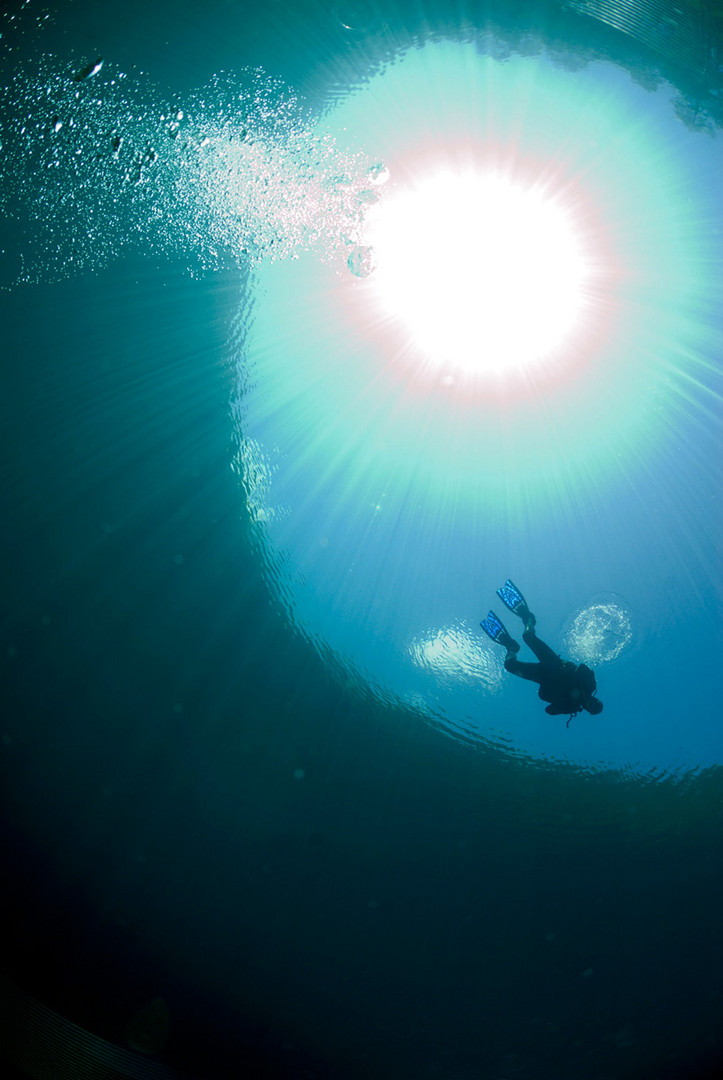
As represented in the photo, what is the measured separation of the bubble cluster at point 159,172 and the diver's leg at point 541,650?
5961 mm

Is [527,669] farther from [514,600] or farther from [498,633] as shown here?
[514,600]

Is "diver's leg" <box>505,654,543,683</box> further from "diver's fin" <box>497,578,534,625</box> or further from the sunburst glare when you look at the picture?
the sunburst glare

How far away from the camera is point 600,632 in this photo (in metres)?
10.3

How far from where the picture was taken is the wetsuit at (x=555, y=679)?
5.84 metres

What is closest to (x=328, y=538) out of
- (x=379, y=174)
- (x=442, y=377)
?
(x=442, y=377)

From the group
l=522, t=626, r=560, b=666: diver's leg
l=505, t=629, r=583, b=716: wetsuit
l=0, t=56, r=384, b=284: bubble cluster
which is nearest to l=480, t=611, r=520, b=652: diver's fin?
l=522, t=626, r=560, b=666: diver's leg

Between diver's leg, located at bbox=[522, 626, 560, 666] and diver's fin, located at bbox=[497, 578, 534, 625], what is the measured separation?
1.61 ft

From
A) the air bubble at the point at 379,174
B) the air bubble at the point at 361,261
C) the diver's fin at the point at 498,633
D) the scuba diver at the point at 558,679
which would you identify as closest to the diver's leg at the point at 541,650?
the scuba diver at the point at 558,679

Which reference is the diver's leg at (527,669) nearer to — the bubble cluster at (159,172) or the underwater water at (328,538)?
the underwater water at (328,538)

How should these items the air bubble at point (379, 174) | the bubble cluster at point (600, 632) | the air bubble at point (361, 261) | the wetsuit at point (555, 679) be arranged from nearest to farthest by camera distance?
the air bubble at point (379, 174) < the air bubble at point (361, 261) < the wetsuit at point (555, 679) < the bubble cluster at point (600, 632)

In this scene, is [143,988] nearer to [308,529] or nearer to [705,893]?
[308,529]

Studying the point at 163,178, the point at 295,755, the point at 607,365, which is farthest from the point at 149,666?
the point at 607,365

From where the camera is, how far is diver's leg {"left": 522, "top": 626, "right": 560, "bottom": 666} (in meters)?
6.10

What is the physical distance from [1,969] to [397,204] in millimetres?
9197
